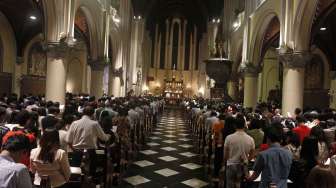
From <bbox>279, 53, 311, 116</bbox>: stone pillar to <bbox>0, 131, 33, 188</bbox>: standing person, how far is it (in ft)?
32.4

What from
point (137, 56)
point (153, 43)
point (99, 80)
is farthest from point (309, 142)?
point (153, 43)

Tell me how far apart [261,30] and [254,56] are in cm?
150

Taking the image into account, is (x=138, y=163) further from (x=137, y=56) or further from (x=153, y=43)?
(x=153, y=43)

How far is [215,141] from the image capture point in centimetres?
624

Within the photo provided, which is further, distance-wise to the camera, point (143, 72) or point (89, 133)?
point (143, 72)

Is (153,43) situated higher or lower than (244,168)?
higher

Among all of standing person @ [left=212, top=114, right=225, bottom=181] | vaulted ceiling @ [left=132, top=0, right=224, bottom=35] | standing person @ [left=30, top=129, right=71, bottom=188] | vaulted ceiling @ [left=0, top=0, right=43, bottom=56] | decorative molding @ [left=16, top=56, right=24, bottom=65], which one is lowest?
standing person @ [left=212, top=114, right=225, bottom=181]

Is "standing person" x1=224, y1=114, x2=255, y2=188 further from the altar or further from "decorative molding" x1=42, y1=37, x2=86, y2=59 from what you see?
the altar

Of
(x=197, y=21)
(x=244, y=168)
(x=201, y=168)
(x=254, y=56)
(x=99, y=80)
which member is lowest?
(x=201, y=168)

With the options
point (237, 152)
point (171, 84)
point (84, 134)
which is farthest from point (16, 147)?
point (171, 84)

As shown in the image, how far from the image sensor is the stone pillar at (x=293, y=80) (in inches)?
416

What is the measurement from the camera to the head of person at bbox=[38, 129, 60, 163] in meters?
3.16

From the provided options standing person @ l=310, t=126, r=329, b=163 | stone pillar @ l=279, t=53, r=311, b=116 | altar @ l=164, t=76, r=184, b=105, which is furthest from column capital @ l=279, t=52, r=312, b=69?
altar @ l=164, t=76, r=184, b=105

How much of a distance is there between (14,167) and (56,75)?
29.9ft
